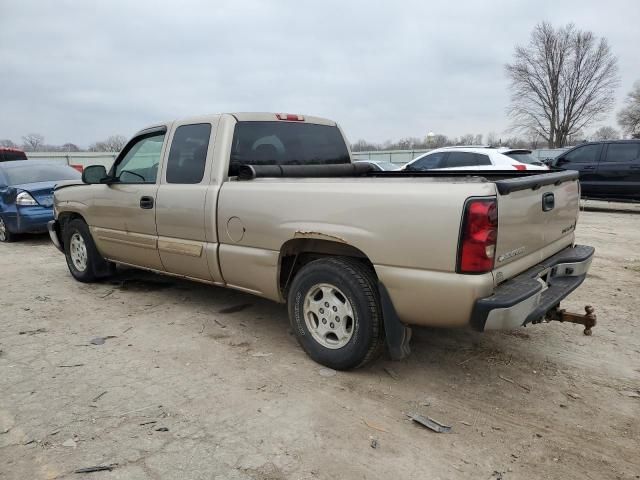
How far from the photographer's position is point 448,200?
8.54 feet

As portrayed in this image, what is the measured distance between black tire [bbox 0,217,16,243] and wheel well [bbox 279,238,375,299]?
24.3 ft

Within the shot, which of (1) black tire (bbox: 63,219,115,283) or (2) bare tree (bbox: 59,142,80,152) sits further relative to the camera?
(2) bare tree (bbox: 59,142,80,152)

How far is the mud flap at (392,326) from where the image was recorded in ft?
9.54

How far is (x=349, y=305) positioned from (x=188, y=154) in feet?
6.95

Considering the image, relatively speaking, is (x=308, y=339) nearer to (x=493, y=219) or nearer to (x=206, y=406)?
(x=206, y=406)

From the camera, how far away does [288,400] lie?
9.62 feet

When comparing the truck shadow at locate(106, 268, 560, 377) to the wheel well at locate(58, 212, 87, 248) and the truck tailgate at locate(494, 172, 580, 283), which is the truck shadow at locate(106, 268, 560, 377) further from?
the wheel well at locate(58, 212, 87, 248)

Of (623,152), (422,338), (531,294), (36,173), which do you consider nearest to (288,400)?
(422,338)

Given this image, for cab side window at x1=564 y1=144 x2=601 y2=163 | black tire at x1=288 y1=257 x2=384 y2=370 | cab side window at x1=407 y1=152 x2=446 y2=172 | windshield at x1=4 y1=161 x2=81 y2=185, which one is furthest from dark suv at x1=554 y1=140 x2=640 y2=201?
windshield at x1=4 y1=161 x2=81 y2=185

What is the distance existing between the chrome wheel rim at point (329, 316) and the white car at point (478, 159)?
22.6 ft

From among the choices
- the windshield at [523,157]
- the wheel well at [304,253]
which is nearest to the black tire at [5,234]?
the wheel well at [304,253]

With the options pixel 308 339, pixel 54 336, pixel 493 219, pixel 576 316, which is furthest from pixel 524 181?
pixel 54 336

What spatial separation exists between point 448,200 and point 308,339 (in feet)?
4.91

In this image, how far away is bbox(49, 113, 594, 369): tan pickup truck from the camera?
8.64ft
